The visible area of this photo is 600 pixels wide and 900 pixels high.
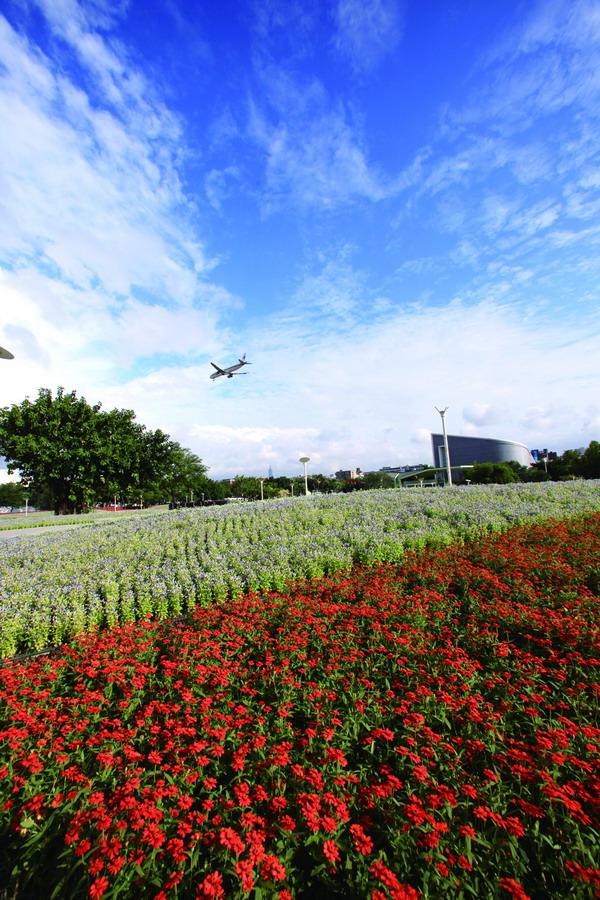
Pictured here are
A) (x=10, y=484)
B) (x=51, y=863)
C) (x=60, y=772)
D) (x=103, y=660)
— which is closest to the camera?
(x=51, y=863)

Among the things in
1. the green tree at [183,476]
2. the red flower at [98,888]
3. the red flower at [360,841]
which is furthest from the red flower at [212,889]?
the green tree at [183,476]

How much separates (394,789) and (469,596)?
3.55m

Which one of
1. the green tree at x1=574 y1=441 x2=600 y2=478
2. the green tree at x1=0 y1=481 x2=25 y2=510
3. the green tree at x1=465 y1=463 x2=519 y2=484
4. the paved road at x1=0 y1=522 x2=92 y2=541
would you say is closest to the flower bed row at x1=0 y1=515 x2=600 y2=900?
the paved road at x1=0 y1=522 x2=92 y2=541

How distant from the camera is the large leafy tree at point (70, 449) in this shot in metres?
22.8

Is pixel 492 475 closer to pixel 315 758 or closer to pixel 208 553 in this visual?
pixel 208 553

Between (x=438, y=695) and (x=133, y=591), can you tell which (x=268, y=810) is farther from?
(x=133, y=591)

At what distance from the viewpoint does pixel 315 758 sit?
2.84m

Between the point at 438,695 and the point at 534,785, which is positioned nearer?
the point at 534,785

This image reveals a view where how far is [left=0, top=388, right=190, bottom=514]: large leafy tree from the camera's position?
22750mm

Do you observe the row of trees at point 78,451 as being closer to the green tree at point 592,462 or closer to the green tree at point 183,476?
the green tree at point 183,476

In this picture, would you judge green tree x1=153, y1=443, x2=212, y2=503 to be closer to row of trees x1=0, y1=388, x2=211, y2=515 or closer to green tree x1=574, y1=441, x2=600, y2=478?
row of trees x1=0, y1=388, x2=211, y2=515

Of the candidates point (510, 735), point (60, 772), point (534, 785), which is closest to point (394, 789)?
point (534, 785)

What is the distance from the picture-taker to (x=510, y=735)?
3.12m

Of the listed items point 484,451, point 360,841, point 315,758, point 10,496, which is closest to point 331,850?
point 360,841
